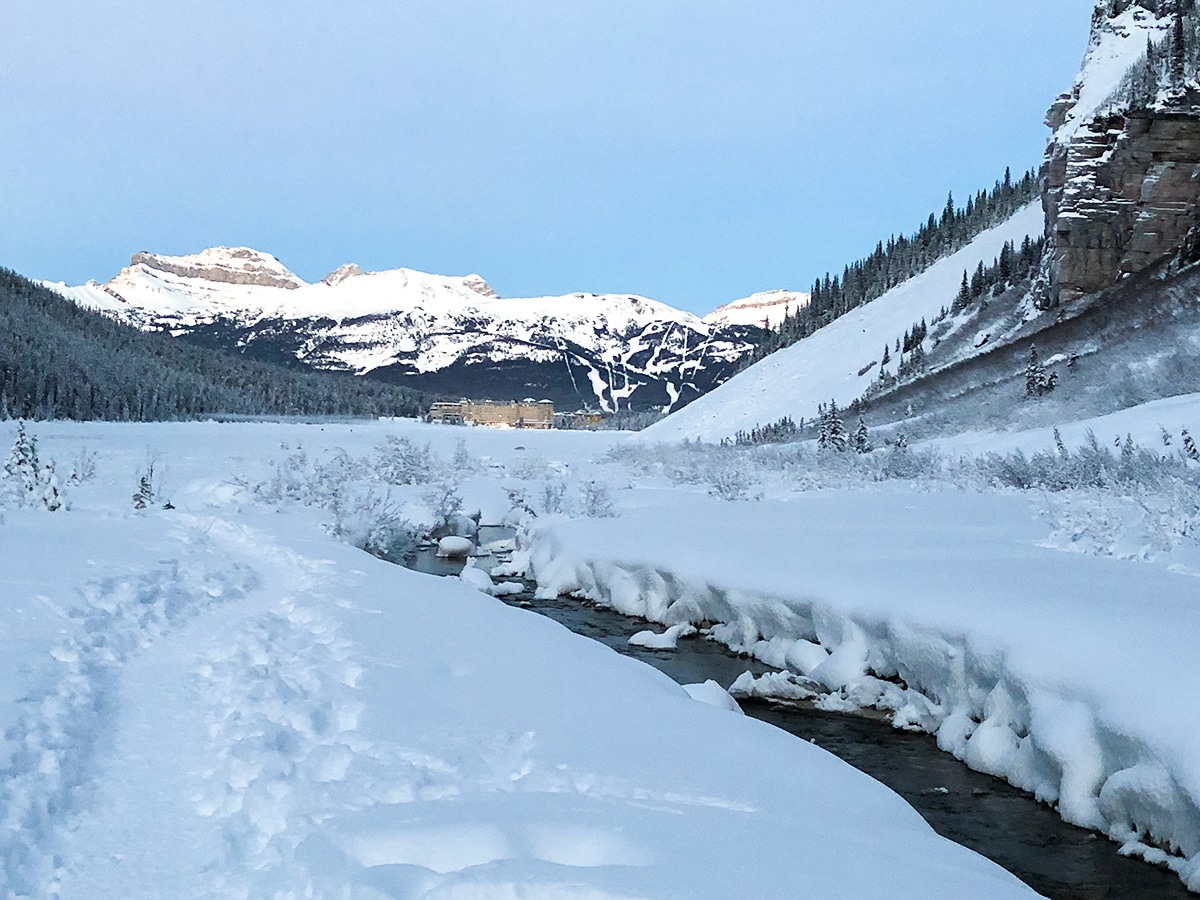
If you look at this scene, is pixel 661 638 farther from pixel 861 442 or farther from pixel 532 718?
pixel 861 442

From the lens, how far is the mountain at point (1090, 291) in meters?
43.6

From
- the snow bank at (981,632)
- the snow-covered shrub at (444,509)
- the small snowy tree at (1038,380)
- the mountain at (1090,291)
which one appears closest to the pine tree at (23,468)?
the snow-covered shrub at (444,509)

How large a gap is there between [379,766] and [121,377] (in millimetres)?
98489

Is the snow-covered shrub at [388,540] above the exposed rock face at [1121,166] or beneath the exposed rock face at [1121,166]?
beneath

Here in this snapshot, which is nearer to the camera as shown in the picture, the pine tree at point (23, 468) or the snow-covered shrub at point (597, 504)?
the pine tree at point (23, 468)

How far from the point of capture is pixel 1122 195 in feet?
177

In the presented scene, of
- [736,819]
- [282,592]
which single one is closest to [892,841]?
[736,819]

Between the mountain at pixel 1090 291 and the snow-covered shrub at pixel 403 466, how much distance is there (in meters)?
25.8

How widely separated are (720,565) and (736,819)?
850 centimetres

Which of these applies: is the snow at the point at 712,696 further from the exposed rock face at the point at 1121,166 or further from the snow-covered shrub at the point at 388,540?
the exposed rock face at the point at 1121,166

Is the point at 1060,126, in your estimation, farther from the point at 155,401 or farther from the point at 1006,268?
the point at 155,401

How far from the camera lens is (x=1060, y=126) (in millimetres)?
60625

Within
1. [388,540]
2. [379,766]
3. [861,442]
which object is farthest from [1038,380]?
[379,766]

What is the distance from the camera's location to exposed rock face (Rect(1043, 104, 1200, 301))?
52.0 metres
